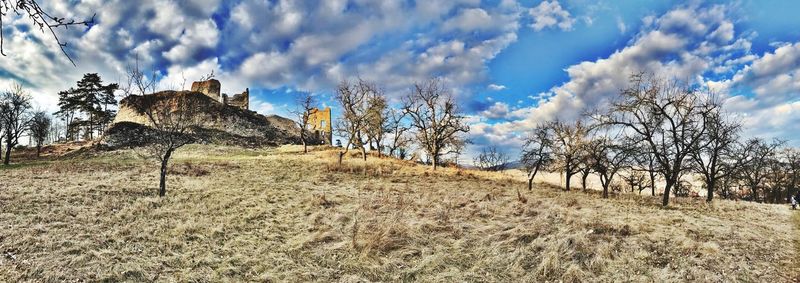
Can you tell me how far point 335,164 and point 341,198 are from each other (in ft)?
46.6

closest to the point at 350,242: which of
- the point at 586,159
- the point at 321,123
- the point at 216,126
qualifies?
the point at 586,159

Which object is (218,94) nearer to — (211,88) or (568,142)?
(211,88)

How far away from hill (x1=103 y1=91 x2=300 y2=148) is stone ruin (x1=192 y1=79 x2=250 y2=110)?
5.13 m

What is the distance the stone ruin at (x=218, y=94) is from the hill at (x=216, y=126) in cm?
513

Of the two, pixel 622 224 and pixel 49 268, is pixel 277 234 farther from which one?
pixel 622 224

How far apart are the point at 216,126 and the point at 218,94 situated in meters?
13.0

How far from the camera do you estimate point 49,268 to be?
6.63 m

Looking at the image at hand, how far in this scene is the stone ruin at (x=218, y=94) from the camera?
62.3m

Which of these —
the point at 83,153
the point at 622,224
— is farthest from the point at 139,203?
the point at 83,153

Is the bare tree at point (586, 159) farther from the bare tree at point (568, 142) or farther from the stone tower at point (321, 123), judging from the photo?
the stone tower at point (321, 123)

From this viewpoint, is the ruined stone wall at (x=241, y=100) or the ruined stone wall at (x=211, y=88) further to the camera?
the ruined stone wall at (x=241, y=100)

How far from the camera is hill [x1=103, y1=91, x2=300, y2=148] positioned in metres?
42.3

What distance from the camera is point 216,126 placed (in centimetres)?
5244

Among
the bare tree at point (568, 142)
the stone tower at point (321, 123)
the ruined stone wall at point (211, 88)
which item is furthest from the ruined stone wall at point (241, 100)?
the bare tree at point (568, 142)
